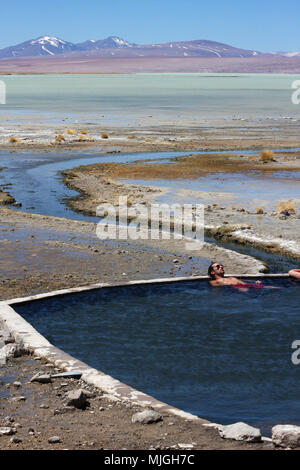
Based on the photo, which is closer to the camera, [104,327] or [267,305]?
[104,327]

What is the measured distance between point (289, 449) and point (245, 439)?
0.53 m

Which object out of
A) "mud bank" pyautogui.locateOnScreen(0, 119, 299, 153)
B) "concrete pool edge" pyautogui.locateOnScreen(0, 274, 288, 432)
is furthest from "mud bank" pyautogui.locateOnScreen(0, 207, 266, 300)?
"mud bank" pyautogui.locateOnScreen(0, 119, 299, 153)

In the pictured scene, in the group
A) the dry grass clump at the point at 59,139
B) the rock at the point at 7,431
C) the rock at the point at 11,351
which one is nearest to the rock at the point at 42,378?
the rock at the point at 11,351

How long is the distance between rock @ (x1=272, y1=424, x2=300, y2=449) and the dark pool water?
3.84 ft

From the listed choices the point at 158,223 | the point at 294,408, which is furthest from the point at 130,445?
the point at 158,223

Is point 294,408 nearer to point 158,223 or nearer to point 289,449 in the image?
point 289,449

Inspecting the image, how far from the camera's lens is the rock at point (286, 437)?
8.98 meters

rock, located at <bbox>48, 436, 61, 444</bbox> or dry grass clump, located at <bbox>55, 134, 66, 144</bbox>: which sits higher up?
dry grass clump, located at <bbox>55, 134, 66, 144</bbox>

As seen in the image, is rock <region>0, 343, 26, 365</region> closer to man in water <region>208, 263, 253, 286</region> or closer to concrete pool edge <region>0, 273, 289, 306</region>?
concrete pool edge <region>0, 273, 289, 306</region>

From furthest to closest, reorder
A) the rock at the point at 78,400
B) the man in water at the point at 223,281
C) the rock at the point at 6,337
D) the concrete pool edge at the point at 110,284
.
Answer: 1. the man in water at the point at 223,281
2. the concrete pool edge at the point at 110,284
3. the rock at the point at 6,337
4. the rock at the point at 78,400

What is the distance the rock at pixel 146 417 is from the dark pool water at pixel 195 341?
3.76ft

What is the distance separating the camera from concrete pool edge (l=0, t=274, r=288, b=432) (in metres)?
10.6

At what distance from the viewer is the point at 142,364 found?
12.9 m

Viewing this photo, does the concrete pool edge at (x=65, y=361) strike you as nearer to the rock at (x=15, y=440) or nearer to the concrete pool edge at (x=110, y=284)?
the concrete pool edge at (x=110, y=284)
